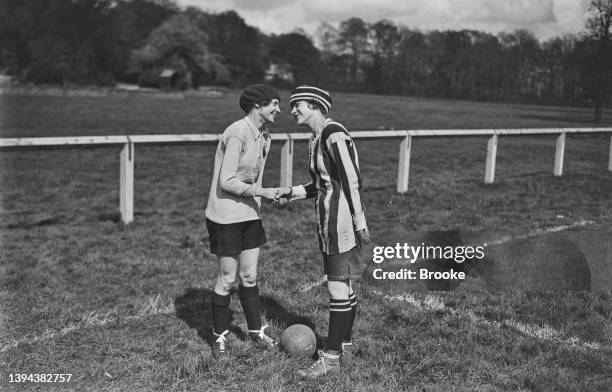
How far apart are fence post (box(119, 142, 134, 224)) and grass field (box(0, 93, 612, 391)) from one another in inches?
7.3

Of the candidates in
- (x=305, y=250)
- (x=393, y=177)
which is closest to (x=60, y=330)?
(x=305, y=250)

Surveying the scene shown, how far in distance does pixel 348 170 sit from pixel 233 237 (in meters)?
0.94

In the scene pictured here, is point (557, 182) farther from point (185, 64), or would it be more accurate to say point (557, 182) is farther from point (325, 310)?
point (185, 64)

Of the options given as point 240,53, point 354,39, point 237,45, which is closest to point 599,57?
point 354,39

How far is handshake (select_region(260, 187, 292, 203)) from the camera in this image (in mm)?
4198

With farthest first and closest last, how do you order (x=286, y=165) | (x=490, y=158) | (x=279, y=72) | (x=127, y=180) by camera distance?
(x=279, y=72) < (x=490, y=158) < (x=286, y=165) < (x=127, y=180)

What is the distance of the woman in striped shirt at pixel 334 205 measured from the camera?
154 inches

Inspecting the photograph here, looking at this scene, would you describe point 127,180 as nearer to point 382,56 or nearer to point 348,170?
point 348,170

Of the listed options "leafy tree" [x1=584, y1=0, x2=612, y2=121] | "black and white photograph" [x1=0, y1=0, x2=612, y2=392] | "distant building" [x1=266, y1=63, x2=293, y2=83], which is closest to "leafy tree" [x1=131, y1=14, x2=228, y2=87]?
"distant building" [x1=266, y1=63, x2=293, y2=83]

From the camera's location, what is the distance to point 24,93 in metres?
58.1

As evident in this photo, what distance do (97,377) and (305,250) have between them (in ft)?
11.8

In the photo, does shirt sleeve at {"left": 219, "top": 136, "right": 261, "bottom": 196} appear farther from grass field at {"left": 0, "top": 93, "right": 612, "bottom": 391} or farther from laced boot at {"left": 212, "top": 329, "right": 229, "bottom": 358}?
grass field at {"left": 0, "top": 93, "right": 612, "bottom": 391}

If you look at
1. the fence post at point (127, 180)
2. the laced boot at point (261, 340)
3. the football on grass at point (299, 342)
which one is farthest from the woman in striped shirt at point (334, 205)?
the fence post at point (127, 180)

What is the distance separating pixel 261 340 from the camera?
457 cm
